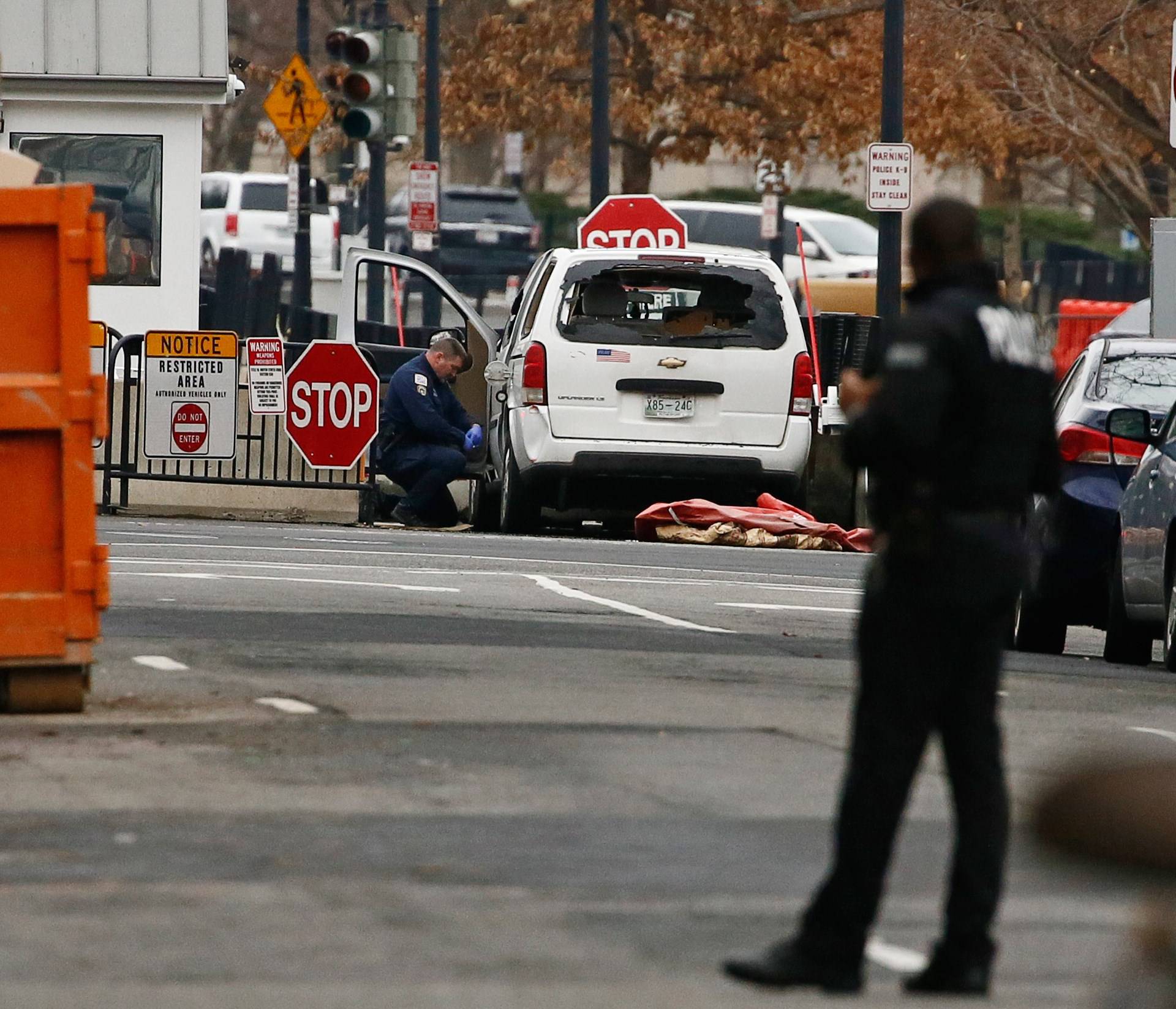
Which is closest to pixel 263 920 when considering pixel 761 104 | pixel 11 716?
pixel 11 716

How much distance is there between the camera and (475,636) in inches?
509

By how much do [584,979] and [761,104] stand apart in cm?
3738

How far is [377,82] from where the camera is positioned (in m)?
27.7

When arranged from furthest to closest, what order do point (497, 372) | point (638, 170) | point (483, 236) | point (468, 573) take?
point (483, 236)
point (638, 170)
point (497, 372)
point (468, 573)

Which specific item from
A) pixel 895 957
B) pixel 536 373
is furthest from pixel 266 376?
pixel 895 957

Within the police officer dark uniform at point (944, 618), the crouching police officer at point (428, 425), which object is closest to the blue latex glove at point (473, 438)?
the crouching police officer at point (428, 425)

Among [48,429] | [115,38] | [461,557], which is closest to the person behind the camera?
[48,429]

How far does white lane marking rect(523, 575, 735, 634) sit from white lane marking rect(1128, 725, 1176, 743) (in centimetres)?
318

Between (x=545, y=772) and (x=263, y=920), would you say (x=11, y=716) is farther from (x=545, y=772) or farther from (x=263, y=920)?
(x=263, y=920)

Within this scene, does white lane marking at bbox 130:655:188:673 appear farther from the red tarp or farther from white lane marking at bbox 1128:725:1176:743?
the red tarp

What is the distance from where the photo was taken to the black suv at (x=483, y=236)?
50.7 m

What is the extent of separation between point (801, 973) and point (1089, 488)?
8.71 metres

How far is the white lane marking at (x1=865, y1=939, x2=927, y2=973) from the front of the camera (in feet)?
20.7

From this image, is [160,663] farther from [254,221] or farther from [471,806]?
[254,221]
